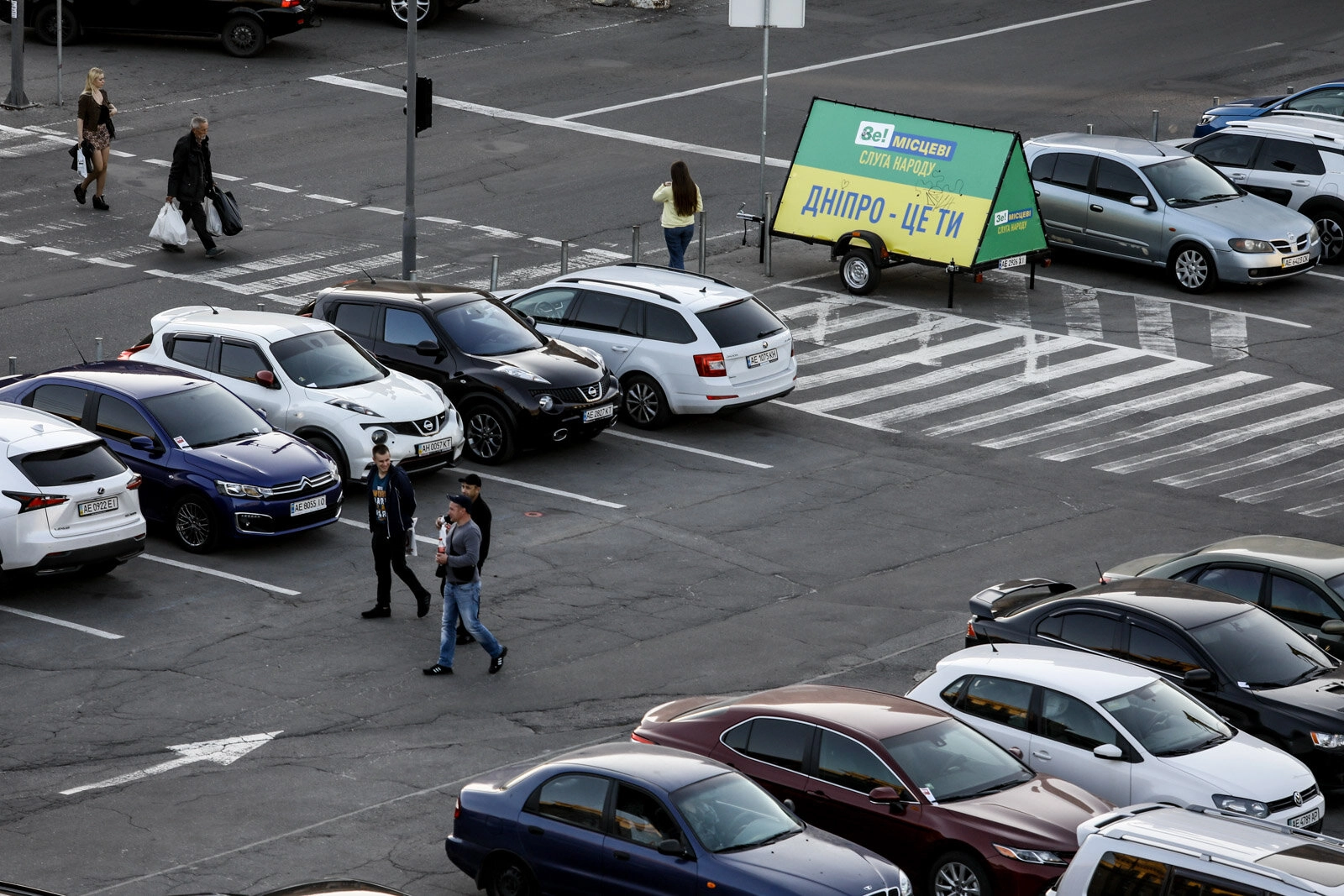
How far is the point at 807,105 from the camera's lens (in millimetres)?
35250

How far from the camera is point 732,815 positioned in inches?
459

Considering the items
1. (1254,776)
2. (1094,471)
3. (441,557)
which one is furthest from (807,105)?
(1254,776)

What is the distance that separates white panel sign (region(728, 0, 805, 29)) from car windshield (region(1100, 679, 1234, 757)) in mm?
17063

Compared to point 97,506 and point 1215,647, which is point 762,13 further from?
point 1215,647

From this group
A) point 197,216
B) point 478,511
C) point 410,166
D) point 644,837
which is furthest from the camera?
point 197,216

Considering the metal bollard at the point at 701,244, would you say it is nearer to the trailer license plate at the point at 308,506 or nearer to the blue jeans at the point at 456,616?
the trailer license plate at the point at 308,506

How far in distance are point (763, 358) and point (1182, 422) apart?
5.15m

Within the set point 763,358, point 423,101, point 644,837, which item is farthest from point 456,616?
point 423,101

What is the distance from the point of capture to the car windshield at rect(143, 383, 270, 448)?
19.1m

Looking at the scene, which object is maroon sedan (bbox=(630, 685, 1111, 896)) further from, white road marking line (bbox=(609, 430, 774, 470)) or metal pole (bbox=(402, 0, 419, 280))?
metal pole (bbox=(402, 0, 419, 280))

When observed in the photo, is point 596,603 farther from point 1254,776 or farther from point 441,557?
point 1254,776

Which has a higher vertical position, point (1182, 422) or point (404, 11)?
point (404, 11)

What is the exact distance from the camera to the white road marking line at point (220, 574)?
18.1 m

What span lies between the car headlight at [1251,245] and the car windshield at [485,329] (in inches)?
434
